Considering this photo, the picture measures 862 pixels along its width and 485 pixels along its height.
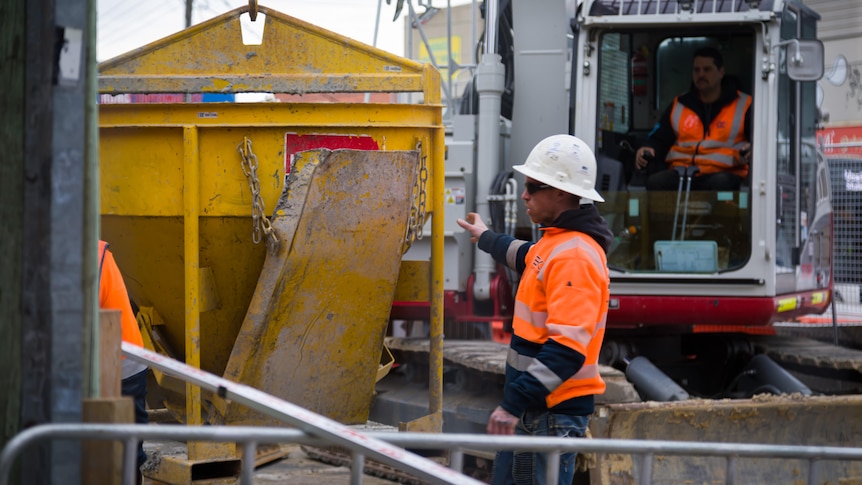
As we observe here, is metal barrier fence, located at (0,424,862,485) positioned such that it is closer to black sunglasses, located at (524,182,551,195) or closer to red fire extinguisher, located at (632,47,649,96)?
black sunglasses, located at (524,182,551,195)

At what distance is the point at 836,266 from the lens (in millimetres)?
12211

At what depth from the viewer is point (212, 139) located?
4.64 metres

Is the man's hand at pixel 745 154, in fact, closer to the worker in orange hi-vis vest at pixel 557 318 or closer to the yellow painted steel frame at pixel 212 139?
the yellow painted steel frame at pixel 212 139

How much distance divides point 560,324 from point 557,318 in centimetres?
3

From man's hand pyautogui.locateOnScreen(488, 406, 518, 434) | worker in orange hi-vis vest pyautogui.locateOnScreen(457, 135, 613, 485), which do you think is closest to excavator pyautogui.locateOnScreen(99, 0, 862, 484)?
worker in orange hi-vis vest pyautogui.locateOnScreen(457, 135, 613, 485)

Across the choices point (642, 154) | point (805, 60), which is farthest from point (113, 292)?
point (805, 60)

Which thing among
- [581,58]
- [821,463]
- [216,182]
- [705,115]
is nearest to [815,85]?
[705,115]

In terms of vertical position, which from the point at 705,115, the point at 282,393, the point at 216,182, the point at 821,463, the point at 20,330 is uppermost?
the point at 705,115

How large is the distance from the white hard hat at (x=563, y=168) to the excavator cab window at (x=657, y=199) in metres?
2.94

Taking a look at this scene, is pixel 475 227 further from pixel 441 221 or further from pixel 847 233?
pixel 847 233

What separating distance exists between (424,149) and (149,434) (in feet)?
9.07

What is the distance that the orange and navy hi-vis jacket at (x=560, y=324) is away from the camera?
3.45 meters

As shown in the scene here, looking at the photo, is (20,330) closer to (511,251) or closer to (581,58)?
(511,251)

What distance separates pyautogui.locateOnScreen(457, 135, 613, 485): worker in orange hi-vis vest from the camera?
346 centimetres
